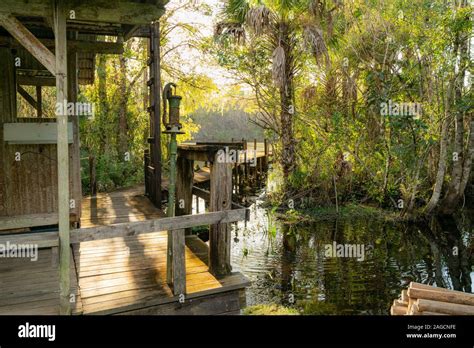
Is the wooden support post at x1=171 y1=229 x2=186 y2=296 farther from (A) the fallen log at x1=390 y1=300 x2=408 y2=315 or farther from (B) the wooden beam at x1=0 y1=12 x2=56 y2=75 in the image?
(A) the fallen log at x1=390 y1=300 x2=408 y2=315

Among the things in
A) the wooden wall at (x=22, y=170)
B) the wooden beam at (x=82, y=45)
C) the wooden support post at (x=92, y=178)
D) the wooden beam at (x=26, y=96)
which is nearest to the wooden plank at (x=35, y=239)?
the wooden wall at (x=22, y=170)

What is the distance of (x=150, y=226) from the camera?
455cm

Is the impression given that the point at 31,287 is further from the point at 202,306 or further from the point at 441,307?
the point at 441,307

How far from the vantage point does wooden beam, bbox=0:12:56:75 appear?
405cm

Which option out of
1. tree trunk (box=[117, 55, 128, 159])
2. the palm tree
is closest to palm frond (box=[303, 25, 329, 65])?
the palm tree

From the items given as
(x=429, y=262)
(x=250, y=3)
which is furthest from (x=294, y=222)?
(x=250, y=3)

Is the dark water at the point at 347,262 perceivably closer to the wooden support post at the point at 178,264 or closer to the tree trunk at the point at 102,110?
the wooden support post at the point at 178,264

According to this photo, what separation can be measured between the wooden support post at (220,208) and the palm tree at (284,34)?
8311 mm

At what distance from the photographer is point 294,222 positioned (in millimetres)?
12453

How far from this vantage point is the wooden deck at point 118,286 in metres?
4.47

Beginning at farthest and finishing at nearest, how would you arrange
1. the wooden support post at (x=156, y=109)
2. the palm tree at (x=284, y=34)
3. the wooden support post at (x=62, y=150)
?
the palm tree at (x=284, y=34) → the wooden support post at (x=156, y=109) → the wooden support post at (x=62, y=150)

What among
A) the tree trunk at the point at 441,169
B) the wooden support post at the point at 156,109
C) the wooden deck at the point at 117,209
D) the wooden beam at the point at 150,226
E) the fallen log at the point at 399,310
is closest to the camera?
the wooden beam at the point at 150,226
